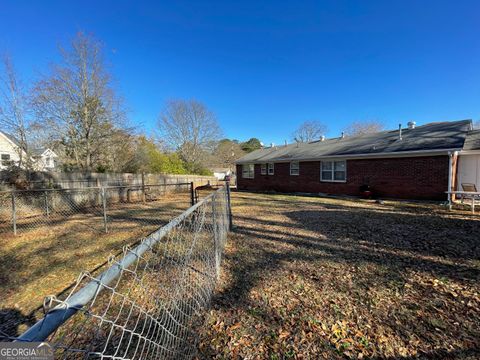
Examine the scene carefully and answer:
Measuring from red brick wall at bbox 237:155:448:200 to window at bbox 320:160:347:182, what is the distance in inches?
10.3

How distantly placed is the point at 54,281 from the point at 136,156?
42.5 ft

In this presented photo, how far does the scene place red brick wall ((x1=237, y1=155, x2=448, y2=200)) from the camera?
9.73 metres

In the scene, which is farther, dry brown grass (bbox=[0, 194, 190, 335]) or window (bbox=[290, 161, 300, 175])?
window (bbox=[290, 161, 300, 175])

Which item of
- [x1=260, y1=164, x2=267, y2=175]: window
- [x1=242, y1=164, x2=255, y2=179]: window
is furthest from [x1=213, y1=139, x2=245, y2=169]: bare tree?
[x1=260, y1=164, x2=267, y2=175]: window

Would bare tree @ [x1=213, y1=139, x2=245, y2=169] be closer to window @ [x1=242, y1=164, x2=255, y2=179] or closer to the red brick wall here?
window @ [x1=242, y1=164, x2=255, y2=179]

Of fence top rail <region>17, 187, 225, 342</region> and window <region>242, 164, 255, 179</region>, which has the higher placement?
window <region>242, 164, 255, 179</region>

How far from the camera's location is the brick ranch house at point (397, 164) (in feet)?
31.7

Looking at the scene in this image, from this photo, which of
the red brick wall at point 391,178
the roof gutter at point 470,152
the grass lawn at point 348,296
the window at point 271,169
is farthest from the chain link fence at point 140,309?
the window at point 271,169

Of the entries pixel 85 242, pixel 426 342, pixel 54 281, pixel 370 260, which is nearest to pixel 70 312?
pixel 426 342

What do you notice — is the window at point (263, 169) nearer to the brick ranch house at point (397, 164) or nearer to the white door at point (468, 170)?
the brick ranch house at point (397, 164)

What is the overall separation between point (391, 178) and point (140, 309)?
498 inches

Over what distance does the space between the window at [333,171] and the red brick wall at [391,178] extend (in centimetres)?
26

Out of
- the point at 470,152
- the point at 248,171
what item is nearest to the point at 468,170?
the point at 470,152

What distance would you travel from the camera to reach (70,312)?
812 mm
